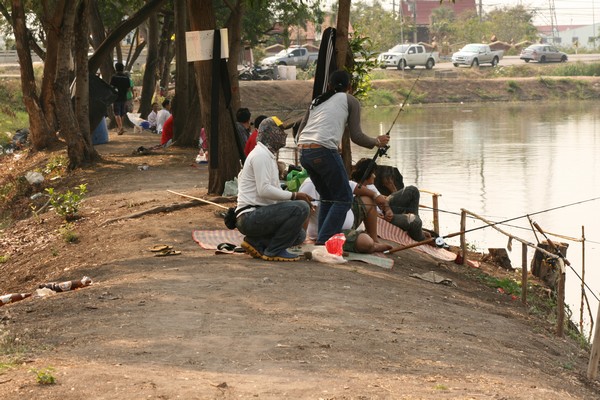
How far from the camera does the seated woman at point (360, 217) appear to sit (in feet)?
34.9

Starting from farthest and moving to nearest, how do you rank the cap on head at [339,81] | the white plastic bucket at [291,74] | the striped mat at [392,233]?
the white plastic bucket at [291,74], the striped mat at [392,233], the cap on head at [339,81]

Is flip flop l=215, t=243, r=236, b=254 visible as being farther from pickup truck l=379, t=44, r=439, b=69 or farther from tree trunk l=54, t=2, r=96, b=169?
pickup truck l=379, t=44, r=439, b=69

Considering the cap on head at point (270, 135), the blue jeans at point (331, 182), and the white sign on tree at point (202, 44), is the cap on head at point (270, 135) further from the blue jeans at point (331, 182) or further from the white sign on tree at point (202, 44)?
the white sign on tree at point (202, 44)

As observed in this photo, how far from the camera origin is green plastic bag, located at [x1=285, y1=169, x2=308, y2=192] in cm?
1186

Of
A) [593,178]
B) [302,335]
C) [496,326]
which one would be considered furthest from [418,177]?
[302,335]

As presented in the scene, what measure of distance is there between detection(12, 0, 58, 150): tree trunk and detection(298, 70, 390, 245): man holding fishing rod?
1156cm

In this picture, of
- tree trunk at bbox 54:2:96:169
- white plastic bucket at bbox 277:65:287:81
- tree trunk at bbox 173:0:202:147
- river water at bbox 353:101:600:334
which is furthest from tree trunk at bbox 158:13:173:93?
white plastic bucket at bbox 277:65:287:81

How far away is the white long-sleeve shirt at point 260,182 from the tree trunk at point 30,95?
12.2m

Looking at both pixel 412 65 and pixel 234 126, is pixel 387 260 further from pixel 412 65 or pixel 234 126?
pixel 412 65

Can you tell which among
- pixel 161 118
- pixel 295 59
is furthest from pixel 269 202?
pixel 295 59

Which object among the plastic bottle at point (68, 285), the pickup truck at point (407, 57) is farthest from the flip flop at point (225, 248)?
the pickup truck at point (407, 57)

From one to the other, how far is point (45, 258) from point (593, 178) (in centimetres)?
1527

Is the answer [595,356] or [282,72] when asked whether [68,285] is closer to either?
[595,356]

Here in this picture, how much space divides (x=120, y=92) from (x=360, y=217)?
48.4ft
